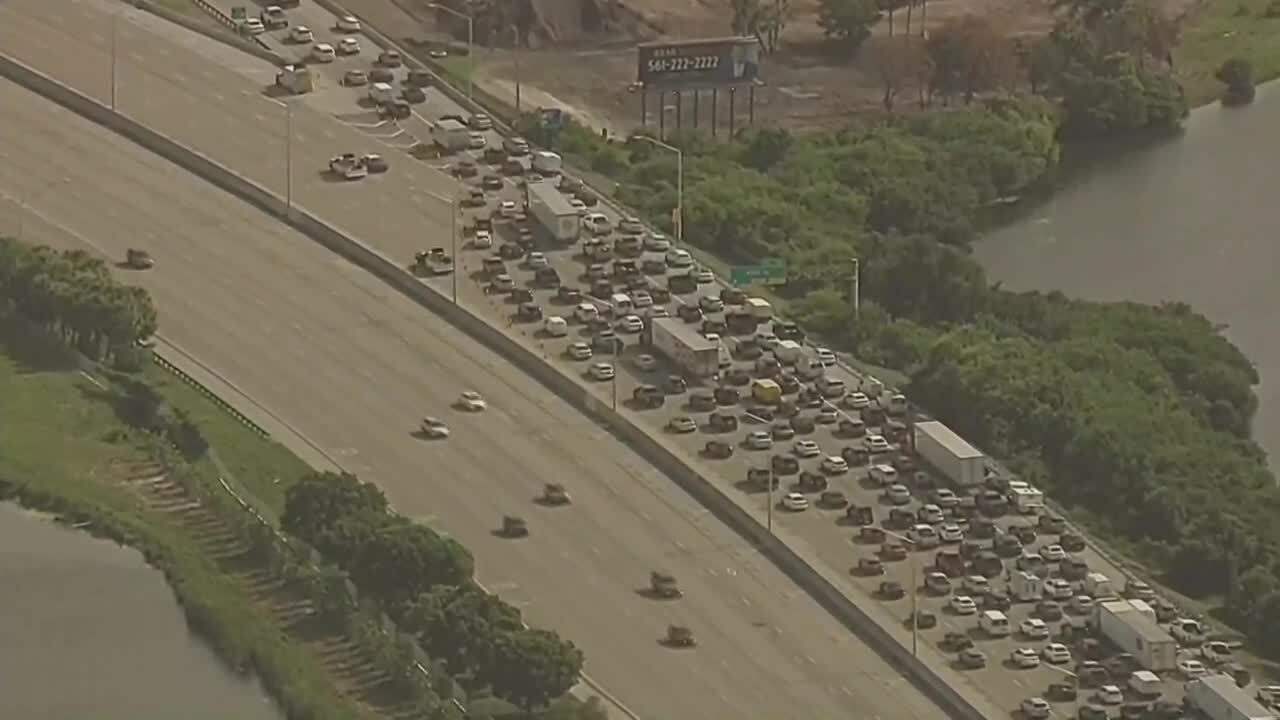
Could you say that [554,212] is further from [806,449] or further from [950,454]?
[950,454]

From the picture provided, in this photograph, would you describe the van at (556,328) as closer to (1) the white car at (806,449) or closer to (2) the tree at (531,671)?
(1) the white car at (806,449)

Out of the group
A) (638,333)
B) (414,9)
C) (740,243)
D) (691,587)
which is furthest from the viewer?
(414,9)

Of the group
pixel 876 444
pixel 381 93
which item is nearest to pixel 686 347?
pixel 876 444

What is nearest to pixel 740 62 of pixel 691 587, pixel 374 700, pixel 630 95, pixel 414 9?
pixel 630 95

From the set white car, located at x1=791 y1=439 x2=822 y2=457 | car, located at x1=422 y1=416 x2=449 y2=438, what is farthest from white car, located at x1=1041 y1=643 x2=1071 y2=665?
car, located at x1=422 y1=416 x2=449 y2=438

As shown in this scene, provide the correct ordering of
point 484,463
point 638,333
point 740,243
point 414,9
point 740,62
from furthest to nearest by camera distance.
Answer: point 414,9 < point 740,62 < point 740,243 < point 638,333 < point 484,463

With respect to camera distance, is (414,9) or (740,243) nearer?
(740,243)


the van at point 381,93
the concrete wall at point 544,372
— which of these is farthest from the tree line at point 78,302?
the van at point 381,93

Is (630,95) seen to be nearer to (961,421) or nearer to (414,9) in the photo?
(414,9)
